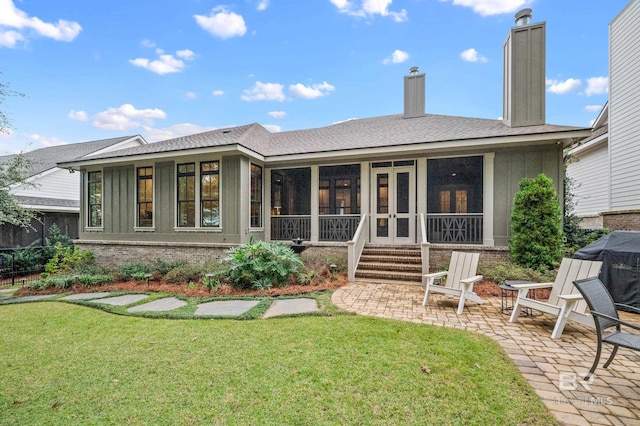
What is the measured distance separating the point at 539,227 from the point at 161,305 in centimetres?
855

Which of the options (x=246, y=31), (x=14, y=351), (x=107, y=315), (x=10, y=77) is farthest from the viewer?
(x=246, y=31)

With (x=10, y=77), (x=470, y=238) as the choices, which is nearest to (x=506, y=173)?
(x=470, y=238)

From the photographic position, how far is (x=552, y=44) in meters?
8.46

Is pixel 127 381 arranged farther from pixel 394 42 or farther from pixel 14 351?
pixel 394 42

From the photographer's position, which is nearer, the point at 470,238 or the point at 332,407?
the point at 332,407

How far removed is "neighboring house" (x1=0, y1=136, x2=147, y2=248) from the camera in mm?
12309

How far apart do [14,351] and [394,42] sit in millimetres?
15030

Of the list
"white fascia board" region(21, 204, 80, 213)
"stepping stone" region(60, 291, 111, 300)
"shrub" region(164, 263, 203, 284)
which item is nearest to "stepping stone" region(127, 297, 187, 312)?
"shrub" region(164, 263, 203, 284)

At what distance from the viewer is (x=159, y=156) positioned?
9094 millimetres

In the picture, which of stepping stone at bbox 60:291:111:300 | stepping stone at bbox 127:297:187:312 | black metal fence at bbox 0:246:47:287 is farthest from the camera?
black metal fence at bbox 0:246:47:287

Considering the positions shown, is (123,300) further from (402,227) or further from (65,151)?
(65,151)

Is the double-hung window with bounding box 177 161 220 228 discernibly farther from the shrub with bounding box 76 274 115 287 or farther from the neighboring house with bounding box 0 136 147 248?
the neighboring house with bounding box 0 136 147 248

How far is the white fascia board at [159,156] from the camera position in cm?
832

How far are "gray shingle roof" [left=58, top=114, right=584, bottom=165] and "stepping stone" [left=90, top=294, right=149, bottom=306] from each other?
4.38 m
